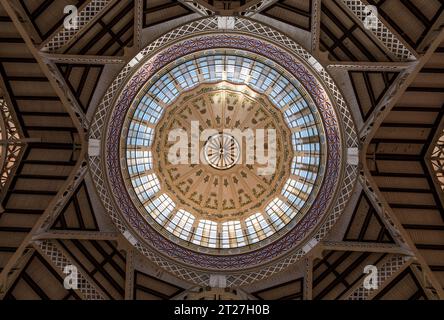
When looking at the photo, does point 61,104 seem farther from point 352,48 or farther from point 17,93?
point 352,48

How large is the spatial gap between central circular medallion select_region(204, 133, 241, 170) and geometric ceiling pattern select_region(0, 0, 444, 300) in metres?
8.49

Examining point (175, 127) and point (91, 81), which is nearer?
point (91, 81)

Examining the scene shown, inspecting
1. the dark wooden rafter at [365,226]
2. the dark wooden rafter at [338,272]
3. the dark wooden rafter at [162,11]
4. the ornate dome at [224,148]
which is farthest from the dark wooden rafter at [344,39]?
the dark wooden rafter at [338,272]

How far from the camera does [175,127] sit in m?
28.1

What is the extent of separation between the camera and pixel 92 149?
22281mm

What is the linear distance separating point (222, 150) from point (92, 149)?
30.4 ft

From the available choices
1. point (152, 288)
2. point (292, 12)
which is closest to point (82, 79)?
point (292, 12)

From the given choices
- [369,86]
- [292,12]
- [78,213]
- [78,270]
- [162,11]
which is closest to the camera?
[292,12]

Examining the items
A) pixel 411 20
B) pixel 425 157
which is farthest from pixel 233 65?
pixel 425 157

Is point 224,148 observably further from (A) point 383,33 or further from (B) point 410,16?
(B) point 410,16

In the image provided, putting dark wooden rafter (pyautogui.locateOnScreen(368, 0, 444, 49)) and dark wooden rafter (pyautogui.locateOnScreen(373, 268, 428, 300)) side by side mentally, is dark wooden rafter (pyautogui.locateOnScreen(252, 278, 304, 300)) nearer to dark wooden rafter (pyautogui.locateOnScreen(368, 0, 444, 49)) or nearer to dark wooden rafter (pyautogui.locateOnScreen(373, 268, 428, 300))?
dark wooden rafter (pyautogui.locateOnScreen(373, 268, 428, 300))
